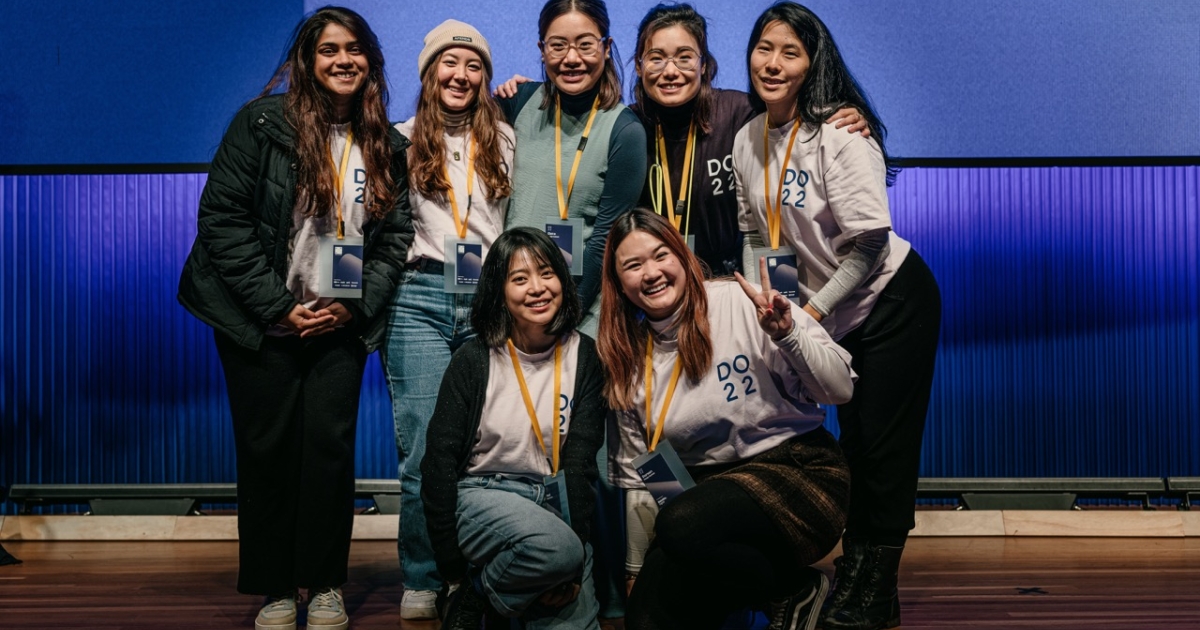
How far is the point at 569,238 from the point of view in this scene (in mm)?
2389

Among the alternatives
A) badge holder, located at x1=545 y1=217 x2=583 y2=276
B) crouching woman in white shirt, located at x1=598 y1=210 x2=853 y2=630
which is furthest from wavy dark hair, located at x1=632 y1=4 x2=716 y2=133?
crouching woman in white shirt, located at x1=598 y1=210 x2=853 y2=630

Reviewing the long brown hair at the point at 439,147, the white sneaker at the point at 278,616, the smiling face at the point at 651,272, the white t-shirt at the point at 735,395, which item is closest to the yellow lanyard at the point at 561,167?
the long brown hair at the point at 439,147

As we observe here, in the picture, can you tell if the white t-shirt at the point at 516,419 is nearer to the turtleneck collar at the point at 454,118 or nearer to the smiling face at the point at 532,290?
the smiling face at the point at 532,290

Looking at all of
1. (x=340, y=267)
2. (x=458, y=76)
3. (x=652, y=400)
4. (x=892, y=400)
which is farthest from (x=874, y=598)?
(x=458, y=76)

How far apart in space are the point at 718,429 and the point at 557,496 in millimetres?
367

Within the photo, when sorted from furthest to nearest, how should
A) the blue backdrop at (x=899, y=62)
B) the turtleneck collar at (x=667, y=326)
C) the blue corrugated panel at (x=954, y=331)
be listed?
1. the blue corrugated panel at (x=954, y=331)
2. the blue backdrop at (x=899, y=62)
3. the turtleneck collar at (x=667, y=326)

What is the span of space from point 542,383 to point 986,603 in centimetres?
125

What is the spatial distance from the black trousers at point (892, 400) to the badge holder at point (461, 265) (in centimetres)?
88

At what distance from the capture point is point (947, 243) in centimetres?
360

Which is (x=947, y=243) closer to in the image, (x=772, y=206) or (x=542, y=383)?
(x=772, y=206)

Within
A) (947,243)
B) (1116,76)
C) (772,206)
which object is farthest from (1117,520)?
(772,206)

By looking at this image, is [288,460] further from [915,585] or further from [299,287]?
[915,585]

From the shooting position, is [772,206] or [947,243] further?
[947,243]

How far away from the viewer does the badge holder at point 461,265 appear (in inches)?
92.9
